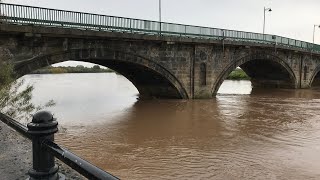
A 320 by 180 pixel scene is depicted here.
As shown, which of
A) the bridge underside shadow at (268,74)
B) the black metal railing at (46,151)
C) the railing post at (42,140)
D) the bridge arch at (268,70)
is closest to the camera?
the black metal railing at (46,151)

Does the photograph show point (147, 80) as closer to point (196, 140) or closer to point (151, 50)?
point (151, 50)

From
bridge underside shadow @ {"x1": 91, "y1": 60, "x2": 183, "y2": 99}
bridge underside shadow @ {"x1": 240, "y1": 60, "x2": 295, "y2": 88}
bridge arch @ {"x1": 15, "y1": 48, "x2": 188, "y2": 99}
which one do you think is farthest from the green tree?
bridge underside shadow @ {"x1": 240, "y1": 60, "x2": 295, "y2": 88}

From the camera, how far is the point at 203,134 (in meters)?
14.4

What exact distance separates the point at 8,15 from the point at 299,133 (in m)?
13.8

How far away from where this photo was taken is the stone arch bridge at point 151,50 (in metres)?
16.3

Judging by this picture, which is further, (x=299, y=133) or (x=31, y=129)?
(x=299, y=133)

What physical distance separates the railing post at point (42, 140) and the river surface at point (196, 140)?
6.05m

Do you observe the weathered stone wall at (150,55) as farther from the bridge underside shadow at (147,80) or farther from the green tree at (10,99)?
the green tree at (10,99)

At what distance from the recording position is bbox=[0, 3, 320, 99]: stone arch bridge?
16.3m

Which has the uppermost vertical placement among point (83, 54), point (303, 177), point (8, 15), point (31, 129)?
point (8, 15)

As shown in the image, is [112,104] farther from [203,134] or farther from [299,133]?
[299,133]

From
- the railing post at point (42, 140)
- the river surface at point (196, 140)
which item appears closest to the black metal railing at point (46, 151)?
the railing post at point (42, 140)

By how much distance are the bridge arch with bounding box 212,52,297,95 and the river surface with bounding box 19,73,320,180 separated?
1008cm

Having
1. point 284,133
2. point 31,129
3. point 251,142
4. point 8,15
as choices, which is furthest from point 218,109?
point 31,129
